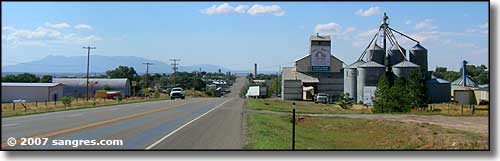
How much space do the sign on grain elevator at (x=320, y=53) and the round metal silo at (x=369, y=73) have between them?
18.0m

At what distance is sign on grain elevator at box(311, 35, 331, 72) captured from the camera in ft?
48.2

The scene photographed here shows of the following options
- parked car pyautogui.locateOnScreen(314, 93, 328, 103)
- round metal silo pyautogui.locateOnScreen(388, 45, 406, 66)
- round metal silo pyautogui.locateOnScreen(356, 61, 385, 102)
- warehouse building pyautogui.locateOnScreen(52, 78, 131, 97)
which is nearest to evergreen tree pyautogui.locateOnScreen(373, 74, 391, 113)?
round metal silo pyautogui.locateOnScreen(388, 45, 406, 66)

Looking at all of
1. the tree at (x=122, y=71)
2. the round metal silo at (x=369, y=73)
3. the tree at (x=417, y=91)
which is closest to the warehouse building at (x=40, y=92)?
the tree at (x=122, y=71)

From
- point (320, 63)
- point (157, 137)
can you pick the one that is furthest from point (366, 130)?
point (157, 137)

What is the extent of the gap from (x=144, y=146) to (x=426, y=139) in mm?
7500

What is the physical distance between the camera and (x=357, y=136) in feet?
55.7

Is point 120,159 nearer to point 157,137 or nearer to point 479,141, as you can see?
point 157,137

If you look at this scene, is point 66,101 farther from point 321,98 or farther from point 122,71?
point 321,98

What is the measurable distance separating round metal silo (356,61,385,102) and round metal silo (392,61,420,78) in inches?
111

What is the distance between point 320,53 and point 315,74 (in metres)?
2.88

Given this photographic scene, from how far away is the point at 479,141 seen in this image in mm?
12094

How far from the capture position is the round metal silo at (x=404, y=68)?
97.4 feet

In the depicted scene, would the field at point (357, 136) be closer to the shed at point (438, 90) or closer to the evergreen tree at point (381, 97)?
the shed at point (438, 90)

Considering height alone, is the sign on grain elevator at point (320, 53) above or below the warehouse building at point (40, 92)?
above
